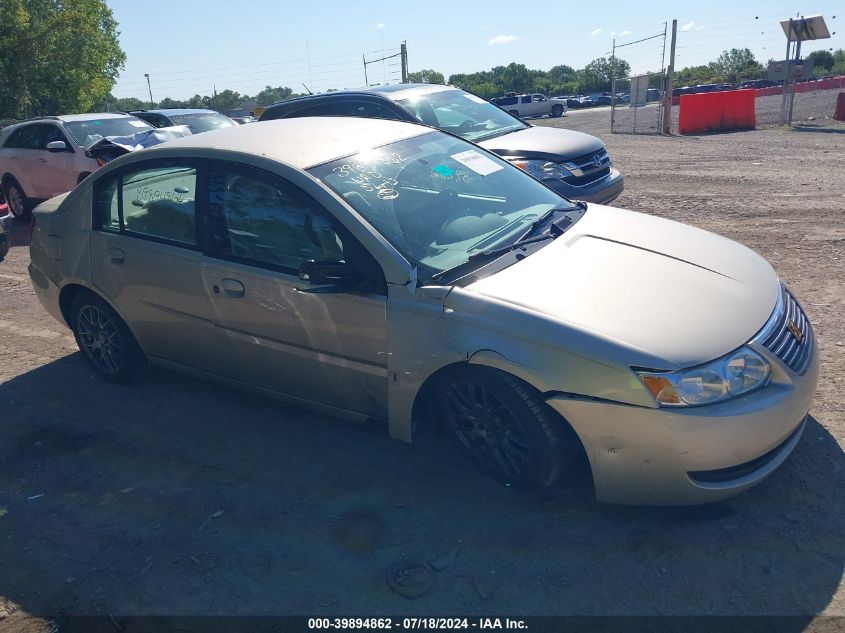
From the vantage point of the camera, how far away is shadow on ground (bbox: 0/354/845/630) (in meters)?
2.86

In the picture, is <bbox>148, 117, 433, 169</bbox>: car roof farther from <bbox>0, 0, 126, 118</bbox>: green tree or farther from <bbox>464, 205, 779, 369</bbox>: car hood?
<bbox>0, 0, 126, 118</bbox>: green tree

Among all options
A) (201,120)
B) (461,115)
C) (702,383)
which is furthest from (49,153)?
(702,383)

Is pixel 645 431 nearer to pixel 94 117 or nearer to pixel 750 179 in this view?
pixel 750 179

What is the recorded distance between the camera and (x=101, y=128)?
11562 mm

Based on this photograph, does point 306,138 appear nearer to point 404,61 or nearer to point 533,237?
point 533,237

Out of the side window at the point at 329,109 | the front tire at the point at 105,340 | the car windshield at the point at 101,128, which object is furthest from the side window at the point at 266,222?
the car windshield at the point at 101,128

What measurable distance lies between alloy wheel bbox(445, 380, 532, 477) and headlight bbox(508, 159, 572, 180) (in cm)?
446

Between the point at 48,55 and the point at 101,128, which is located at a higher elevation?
the point at 48,55

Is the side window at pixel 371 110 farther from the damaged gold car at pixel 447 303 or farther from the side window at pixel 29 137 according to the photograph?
the side window at pixel 29 137

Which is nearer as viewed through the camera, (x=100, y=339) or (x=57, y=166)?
(x=100, y=339)

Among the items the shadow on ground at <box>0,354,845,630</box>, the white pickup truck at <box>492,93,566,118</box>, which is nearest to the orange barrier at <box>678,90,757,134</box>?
the shadow on ground at <box>0,354,845,630</box>

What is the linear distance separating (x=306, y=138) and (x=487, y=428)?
6.58 ft

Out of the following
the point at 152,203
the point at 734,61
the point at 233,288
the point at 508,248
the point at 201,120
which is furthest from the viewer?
the point at 734,61

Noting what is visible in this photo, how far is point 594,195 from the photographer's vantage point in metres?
7.50
